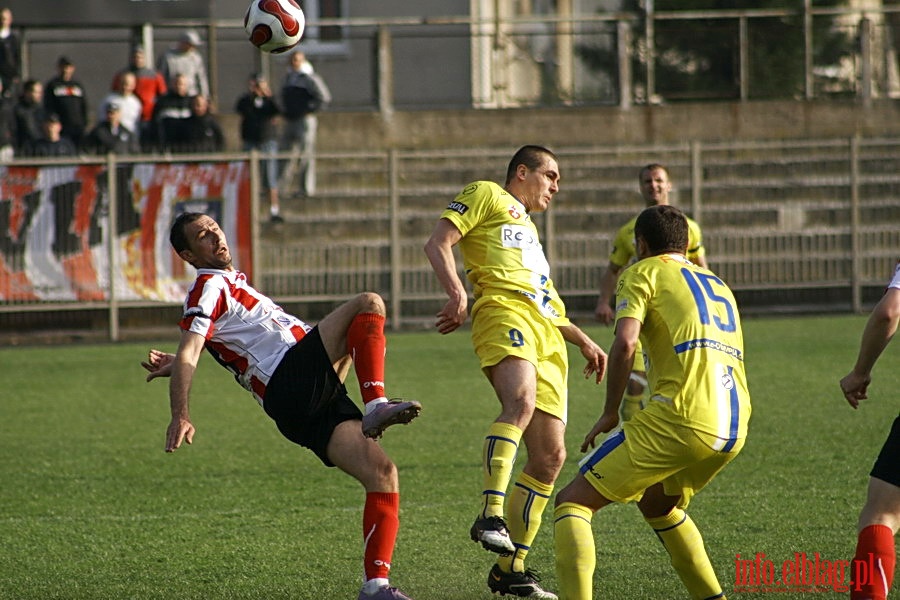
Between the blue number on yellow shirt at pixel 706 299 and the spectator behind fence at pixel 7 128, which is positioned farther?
the spectator behind fence at pixel 7 128

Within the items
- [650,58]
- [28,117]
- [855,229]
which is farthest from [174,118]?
[855,229]

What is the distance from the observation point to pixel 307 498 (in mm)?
8445

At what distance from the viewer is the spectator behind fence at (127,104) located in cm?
2033

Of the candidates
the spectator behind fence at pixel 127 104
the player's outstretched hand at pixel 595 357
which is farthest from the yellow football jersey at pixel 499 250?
the spectator behind fence at pixel 127 104

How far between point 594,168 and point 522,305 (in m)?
15.7

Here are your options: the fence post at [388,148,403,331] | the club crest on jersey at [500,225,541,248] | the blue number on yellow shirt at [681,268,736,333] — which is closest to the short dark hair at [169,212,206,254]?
the club crest on jersey at [500,225,541,248]

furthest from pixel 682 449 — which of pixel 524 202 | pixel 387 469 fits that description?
pixel 524 202

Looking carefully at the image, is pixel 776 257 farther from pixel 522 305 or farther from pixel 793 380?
pixel 522 305

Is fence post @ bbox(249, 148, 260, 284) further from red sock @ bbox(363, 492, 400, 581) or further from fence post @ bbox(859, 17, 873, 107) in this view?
red sock @ bbox(363, 492, 400, 581)

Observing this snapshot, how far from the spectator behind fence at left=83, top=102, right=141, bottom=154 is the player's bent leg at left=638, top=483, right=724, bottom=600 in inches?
617

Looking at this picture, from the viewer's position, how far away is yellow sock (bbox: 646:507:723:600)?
547 centimetres

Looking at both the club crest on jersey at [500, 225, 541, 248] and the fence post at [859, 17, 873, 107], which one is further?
the fence post at [859, 17, 873, 107]

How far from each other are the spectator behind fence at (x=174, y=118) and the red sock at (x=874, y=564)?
16.1 meters

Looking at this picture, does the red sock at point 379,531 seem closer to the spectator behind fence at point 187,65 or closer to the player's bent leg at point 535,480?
the player's bent leg at point 535,480
